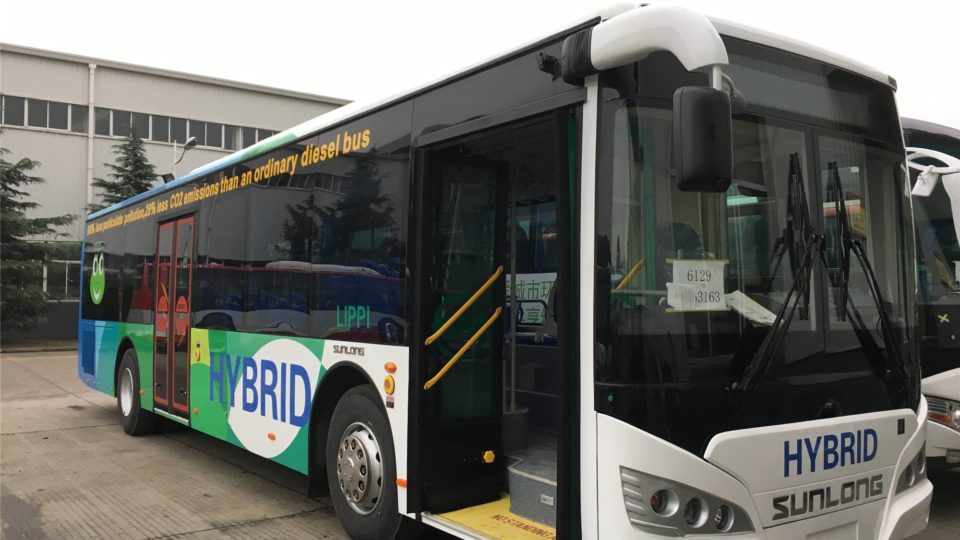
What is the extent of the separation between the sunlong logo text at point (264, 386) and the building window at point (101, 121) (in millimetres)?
27802

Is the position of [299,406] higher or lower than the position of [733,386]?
lower

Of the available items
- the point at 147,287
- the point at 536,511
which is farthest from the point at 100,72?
the point at 536,511

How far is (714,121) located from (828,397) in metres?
1.51

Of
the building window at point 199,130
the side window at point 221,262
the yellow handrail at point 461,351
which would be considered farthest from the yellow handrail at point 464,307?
the building window at point 199,130

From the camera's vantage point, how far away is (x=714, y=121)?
2785 millimetres

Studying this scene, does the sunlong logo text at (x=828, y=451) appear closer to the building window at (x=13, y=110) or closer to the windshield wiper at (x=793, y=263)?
the windshield wiper at (x=793, y=263)

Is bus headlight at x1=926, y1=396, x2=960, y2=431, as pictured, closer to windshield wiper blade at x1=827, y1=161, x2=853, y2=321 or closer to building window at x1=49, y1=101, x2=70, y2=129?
windshield wiper blade at x1=827, y1=161, x2=853, y2=321

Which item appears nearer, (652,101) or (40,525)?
(652,101)

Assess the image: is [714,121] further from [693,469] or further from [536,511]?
[536,511]

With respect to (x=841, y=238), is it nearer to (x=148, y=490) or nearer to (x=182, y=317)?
(x=148, y=490)

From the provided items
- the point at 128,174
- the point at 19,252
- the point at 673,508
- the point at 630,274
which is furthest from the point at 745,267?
the point at 128,174

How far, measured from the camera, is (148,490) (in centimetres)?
668

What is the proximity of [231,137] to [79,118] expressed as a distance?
19.9 feet

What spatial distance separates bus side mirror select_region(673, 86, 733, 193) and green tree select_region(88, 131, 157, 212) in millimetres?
29618
